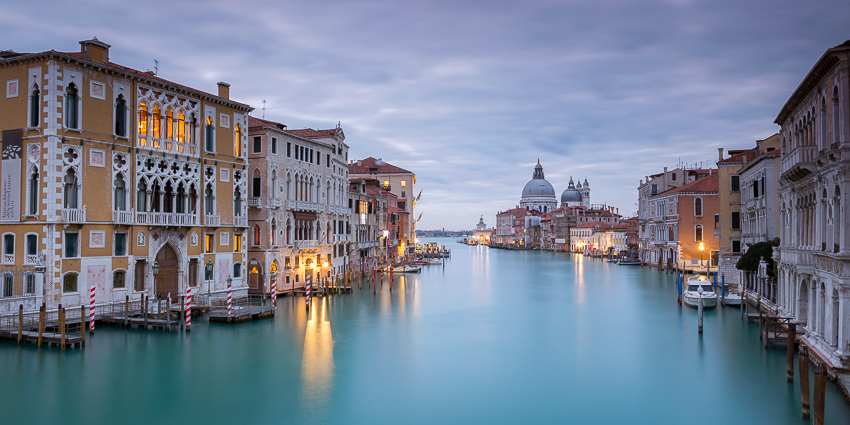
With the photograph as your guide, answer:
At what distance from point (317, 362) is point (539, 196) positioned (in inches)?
5754

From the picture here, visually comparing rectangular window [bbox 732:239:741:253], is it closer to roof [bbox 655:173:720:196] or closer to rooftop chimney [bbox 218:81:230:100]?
roof [bbox 655:173:720:196]

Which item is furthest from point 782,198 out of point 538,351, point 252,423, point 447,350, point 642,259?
point 642,259

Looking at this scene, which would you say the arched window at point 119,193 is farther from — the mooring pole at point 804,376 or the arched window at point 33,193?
the mooring pole at point 804,376

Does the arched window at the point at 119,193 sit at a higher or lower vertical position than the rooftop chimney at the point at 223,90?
lower

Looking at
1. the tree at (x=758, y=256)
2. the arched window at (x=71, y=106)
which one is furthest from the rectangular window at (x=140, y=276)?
the tree at (x=758, y=256)

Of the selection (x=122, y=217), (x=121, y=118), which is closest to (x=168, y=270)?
(x=122, y=217)

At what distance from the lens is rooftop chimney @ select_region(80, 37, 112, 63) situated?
62.7 ft

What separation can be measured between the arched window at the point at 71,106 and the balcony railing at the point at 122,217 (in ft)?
9.60

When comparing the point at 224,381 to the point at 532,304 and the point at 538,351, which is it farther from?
the point at 532,304

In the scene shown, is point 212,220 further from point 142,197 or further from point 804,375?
point 804,375

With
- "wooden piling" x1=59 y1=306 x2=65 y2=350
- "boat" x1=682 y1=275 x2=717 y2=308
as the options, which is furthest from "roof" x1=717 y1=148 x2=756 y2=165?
"wooden piling" x1=59 y1=306 x2=65 y2=350

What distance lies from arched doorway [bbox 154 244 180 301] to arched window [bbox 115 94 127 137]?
416 cm

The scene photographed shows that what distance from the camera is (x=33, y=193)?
18.0 meters

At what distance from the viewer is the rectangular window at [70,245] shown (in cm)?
1803
